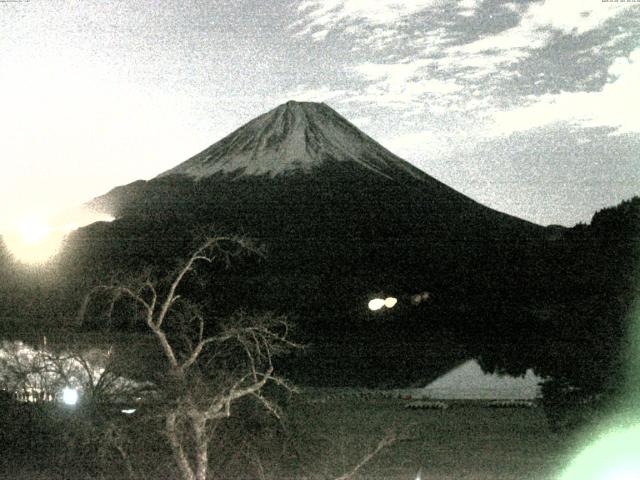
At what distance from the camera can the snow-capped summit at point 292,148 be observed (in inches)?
4195

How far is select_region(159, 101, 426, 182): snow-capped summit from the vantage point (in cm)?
10656

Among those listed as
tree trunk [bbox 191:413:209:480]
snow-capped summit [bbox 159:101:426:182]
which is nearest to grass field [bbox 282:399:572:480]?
tree trunk [bbox 191:413:209:480]

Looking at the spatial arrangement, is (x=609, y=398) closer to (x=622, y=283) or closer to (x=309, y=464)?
(x=622, y=283)

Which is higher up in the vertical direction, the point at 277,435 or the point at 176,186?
the point at 176,186

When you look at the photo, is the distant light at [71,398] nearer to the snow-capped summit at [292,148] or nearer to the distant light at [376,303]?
the distant light at [376,303]

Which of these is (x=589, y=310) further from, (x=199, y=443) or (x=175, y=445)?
(x=175, y=445)

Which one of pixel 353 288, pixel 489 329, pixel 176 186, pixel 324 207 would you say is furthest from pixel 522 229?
pixel 489 329

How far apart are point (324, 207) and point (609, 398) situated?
2991 inches

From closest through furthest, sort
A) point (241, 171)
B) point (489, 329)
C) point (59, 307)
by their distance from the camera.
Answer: point (489, 329), point (59, 307), point (241, 171)

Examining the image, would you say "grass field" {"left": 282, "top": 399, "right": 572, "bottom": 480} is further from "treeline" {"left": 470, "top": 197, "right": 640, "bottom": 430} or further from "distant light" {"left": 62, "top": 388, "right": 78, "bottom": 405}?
"distant light" {"left": 62, "top": 388, "right": 78, "bottom": 405}

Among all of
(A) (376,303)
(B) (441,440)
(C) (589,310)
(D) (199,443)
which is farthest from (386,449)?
(D) (199,443)

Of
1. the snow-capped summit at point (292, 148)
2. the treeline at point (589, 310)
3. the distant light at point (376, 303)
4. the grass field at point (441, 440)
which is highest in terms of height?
the snow-capped summit at point (292, 148)

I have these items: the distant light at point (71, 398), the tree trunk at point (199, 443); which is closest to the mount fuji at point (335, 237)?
the distant light at point (71, 398)

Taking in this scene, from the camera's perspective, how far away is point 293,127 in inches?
4801
